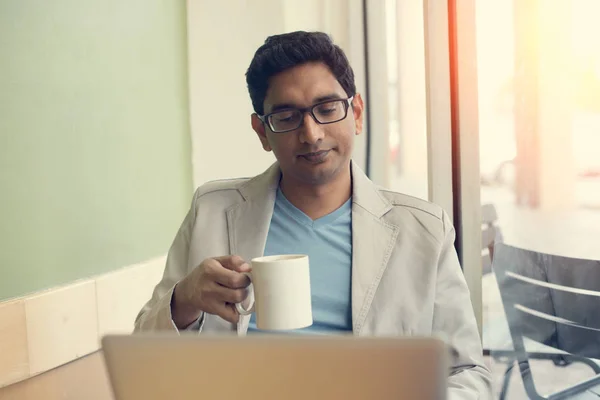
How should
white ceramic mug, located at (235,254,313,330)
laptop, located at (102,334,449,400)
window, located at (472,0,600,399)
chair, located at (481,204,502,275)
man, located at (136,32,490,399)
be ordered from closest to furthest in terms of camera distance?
laptop, located at (102,334,449,400) < white ceramic mug, located at (235,254,313,330) < man, located at (136,32,490,399) < window, located at (472,0,600,399) < chair, located at (481,204,502,275)

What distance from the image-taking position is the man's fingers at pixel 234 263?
117 centimetres

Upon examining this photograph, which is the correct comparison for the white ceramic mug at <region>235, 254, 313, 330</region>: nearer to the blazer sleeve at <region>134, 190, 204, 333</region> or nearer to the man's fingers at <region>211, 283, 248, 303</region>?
the man's fingers at <region>211, 283, 248, 303</region>

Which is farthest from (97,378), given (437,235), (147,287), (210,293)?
(437,235)

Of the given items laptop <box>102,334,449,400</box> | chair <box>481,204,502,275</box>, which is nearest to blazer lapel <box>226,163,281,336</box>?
chair <box>481,204,502,275</box>

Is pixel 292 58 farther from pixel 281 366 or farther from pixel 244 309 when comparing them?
pixel 281 366

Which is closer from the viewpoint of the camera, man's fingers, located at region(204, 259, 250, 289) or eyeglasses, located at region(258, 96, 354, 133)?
man's fingers, located at region(204, 259, 250, 289)

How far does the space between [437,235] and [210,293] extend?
0.56 m

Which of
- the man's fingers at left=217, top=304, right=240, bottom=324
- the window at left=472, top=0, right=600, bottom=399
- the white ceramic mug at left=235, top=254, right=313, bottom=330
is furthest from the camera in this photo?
the window at left=472, top=0, right=600, bottom=399

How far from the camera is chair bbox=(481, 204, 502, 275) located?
72.6 inches

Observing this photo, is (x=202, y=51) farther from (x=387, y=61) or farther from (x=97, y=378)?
(x=97, y=378)

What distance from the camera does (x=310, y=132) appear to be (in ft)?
4.64

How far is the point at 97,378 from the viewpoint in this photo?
1648mm

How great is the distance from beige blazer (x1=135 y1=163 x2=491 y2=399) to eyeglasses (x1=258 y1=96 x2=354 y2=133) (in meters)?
0.18

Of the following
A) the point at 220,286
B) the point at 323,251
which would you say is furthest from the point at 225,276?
the point at 323,251
